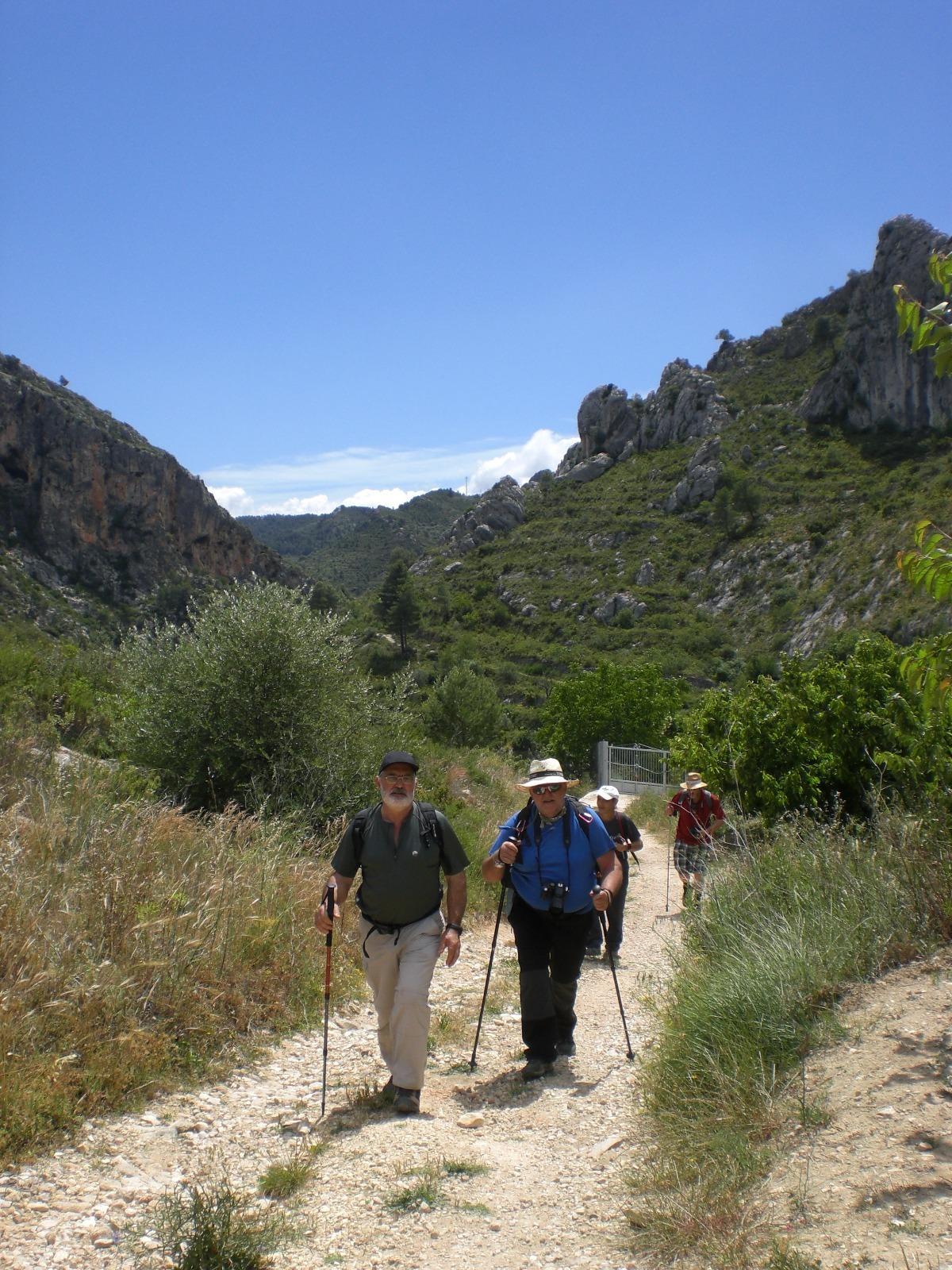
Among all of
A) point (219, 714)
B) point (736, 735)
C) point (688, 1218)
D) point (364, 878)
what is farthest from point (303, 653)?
point (688, 1218)

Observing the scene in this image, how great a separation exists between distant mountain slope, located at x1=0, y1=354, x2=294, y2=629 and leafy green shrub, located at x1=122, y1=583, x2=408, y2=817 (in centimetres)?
5241

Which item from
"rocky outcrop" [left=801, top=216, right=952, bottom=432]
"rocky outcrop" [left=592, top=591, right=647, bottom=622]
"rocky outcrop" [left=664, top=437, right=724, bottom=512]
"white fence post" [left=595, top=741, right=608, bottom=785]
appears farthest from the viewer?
"rocky outcrop" [left=664, top=437, right=724, bottom=512]

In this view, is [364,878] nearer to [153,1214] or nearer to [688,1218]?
[153,1214]

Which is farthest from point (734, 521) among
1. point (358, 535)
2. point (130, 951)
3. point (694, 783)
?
point (358, 535)

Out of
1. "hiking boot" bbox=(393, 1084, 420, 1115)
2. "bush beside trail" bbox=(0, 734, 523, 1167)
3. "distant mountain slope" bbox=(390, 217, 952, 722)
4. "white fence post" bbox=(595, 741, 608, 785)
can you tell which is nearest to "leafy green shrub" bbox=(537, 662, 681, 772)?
"white fence post" bbox=(595, 741, 608, 785)

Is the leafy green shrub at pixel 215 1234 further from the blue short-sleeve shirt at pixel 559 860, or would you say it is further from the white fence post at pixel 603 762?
the white fence post at pixel 603 762

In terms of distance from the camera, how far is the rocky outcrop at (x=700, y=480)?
7106 centimetres

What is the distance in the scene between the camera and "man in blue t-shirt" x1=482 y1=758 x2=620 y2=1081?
5.38 meters

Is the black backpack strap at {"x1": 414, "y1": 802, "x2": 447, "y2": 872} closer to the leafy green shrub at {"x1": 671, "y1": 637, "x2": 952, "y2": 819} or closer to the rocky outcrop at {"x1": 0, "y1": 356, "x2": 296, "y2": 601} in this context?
the leafy green shrub at {"x1": 671, "y1": 637, "x2": 952, "y2": 819}

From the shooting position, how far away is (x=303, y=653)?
455 inches

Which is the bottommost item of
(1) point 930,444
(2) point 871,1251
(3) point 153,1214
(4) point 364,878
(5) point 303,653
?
(3) point 153,1214

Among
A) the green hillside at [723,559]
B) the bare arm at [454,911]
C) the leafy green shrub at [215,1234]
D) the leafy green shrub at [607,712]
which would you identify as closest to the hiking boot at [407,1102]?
the bare arm at [454,911]

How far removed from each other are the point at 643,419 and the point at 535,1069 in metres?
89.4

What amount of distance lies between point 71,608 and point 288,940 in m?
60.3
